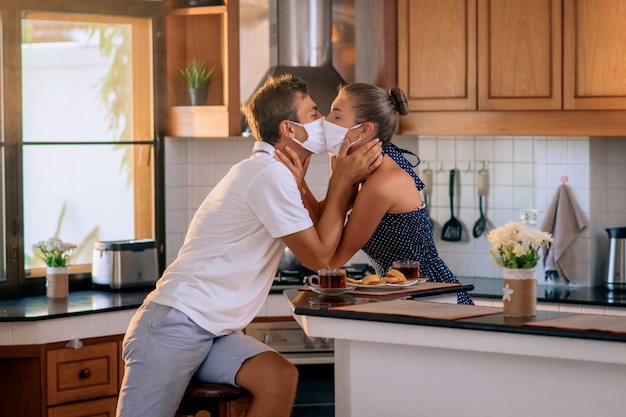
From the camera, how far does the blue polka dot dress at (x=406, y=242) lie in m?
3.34

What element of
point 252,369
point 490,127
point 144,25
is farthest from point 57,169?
point 252,369

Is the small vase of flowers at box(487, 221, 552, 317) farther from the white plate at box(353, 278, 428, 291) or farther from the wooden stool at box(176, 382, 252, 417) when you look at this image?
the wooden stool at box(176, 382, 252, 417)

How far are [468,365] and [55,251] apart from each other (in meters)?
2.41

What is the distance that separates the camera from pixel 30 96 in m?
4.70

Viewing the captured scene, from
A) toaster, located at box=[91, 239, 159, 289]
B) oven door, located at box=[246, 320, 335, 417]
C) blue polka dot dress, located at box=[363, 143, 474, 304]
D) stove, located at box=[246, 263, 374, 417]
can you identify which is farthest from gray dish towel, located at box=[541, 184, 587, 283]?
toaster, located at box=[91, 239, 159, 289]

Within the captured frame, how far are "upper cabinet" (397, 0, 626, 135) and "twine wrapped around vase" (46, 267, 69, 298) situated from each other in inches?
69.0

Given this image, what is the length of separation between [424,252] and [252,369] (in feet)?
3.10

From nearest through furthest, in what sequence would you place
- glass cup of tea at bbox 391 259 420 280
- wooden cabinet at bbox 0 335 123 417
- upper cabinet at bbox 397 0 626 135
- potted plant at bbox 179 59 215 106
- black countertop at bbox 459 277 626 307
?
1. glass cup of tea at bbox 391 259 420 280
2. wooden cabinet at bbox 0 335 123 417
3. black countertop at bbox 459 277 626 307
4. upper cabinet at bbox 397 0 626 135
5. potted plant at bbox 179 59 215 106

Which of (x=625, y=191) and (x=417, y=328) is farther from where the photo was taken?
(x=625, y=191)

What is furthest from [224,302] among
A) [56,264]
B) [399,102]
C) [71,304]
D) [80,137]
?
[80,137]

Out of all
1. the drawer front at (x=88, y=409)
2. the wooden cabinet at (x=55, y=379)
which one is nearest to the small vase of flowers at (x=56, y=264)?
the wooden cabinet at (x=55, y=379)

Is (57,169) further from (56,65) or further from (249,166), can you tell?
(249,166)

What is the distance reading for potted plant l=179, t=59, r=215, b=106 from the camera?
4957 mm

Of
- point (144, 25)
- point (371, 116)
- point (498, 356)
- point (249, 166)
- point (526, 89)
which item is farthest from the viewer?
point (144, 25)
